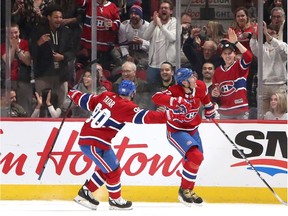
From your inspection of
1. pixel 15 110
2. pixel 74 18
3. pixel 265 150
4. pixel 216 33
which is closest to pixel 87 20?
pixel 74 18

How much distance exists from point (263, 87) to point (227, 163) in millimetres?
786

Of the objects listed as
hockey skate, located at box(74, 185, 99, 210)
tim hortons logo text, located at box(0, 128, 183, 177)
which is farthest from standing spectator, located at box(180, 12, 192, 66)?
hockey skate, located at box(74, 185, 99, 210)

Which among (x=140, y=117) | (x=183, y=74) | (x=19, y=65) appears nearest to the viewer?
→ (x=140, y=117)

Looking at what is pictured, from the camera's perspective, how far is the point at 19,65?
9336 millimetres

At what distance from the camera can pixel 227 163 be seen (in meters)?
9.12

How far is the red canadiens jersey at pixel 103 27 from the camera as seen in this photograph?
30.6 ft

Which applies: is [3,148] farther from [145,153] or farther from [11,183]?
[145,153]

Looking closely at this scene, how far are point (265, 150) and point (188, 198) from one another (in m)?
0.99

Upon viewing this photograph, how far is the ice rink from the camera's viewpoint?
8.23 meters

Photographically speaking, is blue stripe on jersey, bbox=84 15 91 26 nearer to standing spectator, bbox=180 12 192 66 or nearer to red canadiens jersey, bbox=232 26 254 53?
standing spectator, bbox=180 12 192 66

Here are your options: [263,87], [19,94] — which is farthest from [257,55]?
[19,94]

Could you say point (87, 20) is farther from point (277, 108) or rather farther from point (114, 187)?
point (277, 108)

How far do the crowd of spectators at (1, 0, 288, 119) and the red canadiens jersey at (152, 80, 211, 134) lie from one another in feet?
1.94

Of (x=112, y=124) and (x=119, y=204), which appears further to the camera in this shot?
(x=119, y=204)
